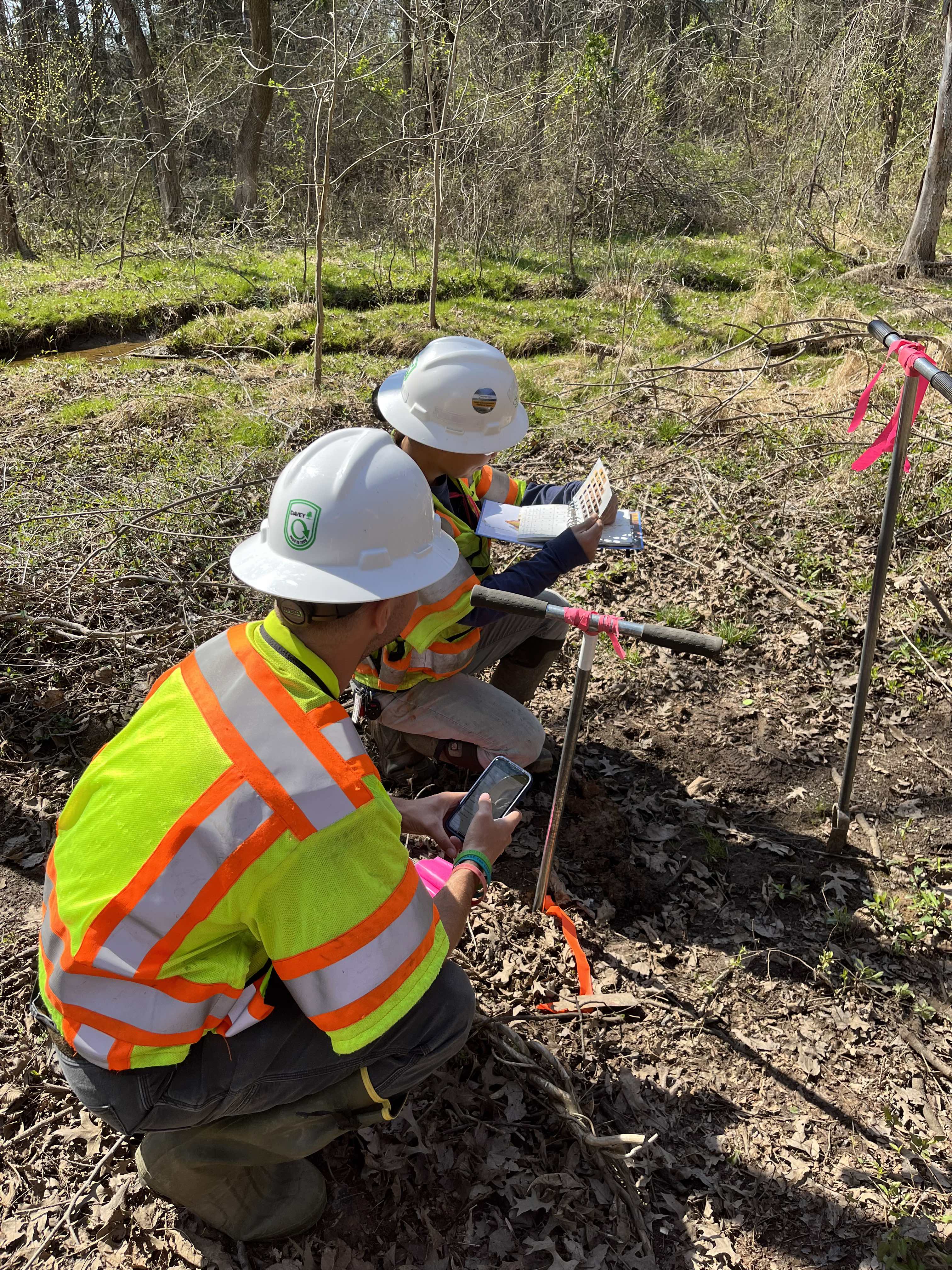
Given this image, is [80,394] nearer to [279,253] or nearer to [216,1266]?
[279,253]

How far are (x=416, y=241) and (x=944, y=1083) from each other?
12.0 meters

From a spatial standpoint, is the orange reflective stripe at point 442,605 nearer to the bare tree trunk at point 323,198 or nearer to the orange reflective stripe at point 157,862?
the orange reflective stripe at point 157,862

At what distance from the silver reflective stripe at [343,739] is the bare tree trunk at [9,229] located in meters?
13.7

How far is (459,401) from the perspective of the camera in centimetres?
293

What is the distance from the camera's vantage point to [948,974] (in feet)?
9.11

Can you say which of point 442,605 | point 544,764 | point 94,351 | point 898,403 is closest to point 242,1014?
point 442,605

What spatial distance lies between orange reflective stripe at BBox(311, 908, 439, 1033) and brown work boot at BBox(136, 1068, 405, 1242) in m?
0.38

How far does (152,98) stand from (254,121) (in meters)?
2.54

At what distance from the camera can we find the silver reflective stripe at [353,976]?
1.54m

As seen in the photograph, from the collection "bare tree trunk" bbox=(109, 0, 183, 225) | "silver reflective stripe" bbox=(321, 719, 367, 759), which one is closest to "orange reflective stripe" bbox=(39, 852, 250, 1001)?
"silver reflective stripe" bbox=(321, 719, 367, 759)

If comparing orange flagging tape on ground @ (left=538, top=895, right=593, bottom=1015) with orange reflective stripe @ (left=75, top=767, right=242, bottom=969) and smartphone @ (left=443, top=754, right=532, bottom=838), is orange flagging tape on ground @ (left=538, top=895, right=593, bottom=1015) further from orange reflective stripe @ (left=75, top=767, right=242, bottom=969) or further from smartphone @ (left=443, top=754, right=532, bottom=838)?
orange reflective stripe @ (left=75, top=767, right=242, bottom=969)

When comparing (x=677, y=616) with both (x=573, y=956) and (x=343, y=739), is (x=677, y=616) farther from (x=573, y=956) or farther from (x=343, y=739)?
(x=343, y=739)

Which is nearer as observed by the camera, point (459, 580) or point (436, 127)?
point (459, 580)

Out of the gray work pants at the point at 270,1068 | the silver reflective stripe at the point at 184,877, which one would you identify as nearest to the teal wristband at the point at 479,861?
the gray work pants at the point at 270,1068
